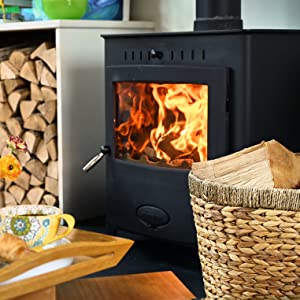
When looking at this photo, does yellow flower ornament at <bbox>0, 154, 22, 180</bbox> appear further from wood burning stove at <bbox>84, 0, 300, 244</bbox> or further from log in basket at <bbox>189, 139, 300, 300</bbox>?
wood burning stove at <bbox>84, 0, 300, 244</bbox>

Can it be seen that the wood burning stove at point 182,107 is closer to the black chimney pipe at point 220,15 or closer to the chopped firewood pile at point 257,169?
the black chimney pipe at point 220,15

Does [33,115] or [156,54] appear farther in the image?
[33,115]

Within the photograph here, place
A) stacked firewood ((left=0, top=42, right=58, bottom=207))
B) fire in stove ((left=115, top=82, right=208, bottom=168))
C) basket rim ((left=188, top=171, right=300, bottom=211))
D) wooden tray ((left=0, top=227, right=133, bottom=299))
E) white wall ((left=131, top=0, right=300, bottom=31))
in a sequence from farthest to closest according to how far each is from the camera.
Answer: stacked firewood ((left=0, top=42, right=58, bottom=207)) < white wall ((left=131, top=0, right=300, bottom=31)) < fire in stove ((left=115, top=82, right=208, bottom=168)) < basket rim ((left=188, top=171, right=300, bottom=211)) < wooden tray ((left=0, top=227, right=133, bottom=299))

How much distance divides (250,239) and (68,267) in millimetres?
443

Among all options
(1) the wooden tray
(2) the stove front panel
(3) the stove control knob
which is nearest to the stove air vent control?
(2) the stove front panel

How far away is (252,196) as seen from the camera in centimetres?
143

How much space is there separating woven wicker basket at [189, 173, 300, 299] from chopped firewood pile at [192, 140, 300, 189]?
0.06m

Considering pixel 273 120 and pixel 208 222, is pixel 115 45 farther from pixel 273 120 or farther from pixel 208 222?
pixel 208 222

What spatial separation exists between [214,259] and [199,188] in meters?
0.15

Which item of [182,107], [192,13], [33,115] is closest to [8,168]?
[182,107]

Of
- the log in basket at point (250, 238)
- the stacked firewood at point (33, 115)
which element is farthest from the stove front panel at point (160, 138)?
the log in basket at point (250, 238)

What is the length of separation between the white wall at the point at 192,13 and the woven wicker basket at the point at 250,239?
44.7 inches

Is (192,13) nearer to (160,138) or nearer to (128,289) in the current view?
(160,138)

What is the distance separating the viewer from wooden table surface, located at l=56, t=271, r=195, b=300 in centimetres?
130
